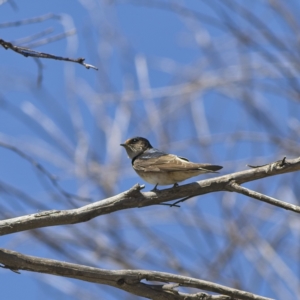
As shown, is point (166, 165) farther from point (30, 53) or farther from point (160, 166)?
point (30, 53)

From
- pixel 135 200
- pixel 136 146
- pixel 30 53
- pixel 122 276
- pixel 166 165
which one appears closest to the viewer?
pixel 30 53

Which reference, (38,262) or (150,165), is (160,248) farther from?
(38,262)

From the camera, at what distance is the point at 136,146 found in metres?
4.98

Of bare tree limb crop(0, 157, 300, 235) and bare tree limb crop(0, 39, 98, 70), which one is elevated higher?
bare tree limb crop(0, 39, 98, 70)

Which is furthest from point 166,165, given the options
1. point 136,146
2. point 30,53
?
point 30,53

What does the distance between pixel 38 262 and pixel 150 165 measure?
76.2 inches

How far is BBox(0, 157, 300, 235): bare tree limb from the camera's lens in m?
2.32

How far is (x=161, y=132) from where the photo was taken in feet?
16.5

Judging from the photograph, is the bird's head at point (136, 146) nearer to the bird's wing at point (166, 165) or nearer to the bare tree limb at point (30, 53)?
the bird's wing at point (166, 165)

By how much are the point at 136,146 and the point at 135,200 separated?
8.14 ft

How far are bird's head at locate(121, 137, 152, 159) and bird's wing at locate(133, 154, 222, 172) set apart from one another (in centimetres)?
35

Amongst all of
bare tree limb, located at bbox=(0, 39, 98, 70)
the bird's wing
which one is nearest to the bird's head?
the bird's wing

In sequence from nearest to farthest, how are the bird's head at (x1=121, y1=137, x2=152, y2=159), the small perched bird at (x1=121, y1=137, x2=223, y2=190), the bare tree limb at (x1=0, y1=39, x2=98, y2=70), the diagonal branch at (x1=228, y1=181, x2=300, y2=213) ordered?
the bare tree limb at (x1=0, y1=39, x2=98, y2=70)
the diagonal branch at (x1=228, y1=181, x2=300, y2=213)
the small perched bird at (x1=121, y1=137, x2=223, y2=190)
the bird's head at (x1=121, y1=137, x2=152, y2=159)

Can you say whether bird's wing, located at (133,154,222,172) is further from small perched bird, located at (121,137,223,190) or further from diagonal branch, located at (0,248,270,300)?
diagonal branch, located at (0,248,270,300)
